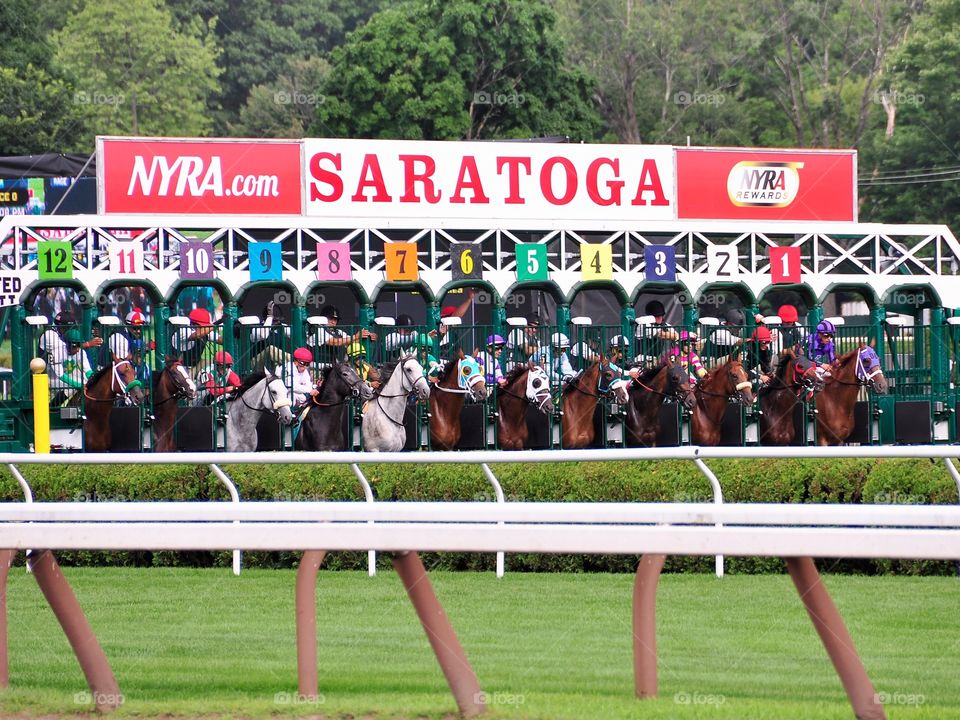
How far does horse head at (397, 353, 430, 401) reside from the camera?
556 inches

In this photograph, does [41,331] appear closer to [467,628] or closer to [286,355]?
[286,355]

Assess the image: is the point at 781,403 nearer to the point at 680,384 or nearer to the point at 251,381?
the point at 680,384

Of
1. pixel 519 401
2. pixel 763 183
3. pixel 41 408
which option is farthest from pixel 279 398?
pixel 763 183

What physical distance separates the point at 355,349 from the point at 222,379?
1.37 m

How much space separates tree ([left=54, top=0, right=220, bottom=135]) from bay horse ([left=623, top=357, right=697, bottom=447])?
30156 mm

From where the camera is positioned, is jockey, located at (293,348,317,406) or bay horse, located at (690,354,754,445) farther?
bay horse, located at (690,354,754,445)

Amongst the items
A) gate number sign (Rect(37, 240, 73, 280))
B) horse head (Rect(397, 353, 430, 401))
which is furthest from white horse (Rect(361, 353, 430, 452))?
→ gate number sign (Rect(37, 240, 73, 280))

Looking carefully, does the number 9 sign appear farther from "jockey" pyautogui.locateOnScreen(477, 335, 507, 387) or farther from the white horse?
the white horse

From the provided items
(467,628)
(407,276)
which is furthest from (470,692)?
(407,276)

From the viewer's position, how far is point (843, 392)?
15.4 meters

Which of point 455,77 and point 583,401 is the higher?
point 455,77

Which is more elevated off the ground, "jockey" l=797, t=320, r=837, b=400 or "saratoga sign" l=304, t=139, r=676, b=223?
"saratoga sign" l=304, t=139, r=676, b=223

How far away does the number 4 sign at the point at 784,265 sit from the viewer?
17.3 m

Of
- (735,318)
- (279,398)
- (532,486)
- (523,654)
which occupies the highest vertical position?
(735,318)
